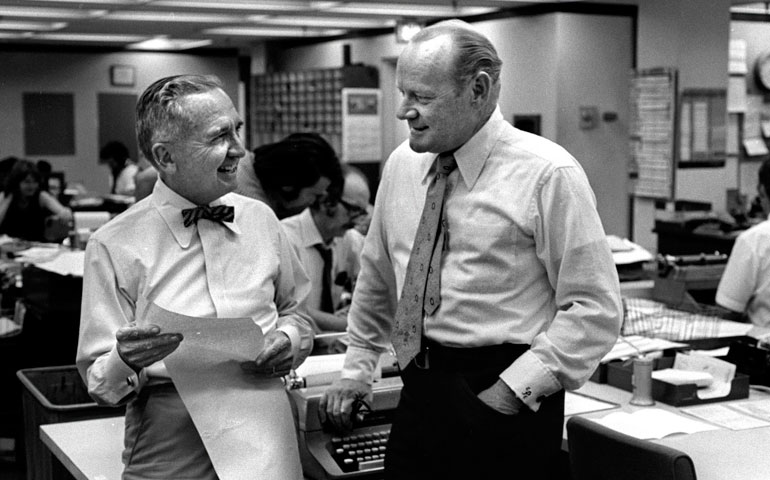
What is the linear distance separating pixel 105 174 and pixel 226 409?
42.8 feet

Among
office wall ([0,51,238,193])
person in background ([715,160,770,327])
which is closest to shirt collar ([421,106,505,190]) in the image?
person in background ([715,160,770,327])

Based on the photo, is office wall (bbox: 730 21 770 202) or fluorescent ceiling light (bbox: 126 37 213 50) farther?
fluorescent ceiling light (bbox: 126 37 213 50)

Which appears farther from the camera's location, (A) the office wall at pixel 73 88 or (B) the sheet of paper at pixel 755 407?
(A) the office wall at pixel 73 88

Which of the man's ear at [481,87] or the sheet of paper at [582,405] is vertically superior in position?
the man's ear at [481,87]

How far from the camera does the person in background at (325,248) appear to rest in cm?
412

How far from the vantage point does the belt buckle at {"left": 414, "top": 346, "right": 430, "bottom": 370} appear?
227 cm

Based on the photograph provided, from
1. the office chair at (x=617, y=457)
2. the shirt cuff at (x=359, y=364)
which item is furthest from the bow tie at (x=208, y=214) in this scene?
the office chair at (x=617, y=457)

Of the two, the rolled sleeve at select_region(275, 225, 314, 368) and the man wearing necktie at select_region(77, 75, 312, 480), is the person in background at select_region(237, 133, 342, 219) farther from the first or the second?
the man wearing necktie at select_region(77, 75, 312, 480)

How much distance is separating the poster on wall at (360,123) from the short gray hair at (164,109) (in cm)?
936

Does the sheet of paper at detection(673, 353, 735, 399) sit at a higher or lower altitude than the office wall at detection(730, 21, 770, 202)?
lower

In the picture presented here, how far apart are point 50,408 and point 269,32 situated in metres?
9.71

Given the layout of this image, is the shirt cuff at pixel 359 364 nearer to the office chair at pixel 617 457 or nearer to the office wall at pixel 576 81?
the office chair at pixel 617 457

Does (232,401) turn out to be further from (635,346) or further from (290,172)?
(635,346)

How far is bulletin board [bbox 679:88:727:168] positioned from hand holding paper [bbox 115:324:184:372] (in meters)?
8.00
